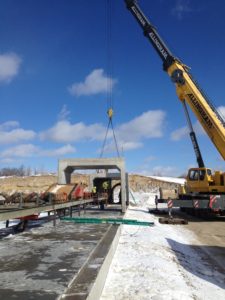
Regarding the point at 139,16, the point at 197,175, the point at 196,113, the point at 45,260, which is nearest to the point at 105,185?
the point at 197,175

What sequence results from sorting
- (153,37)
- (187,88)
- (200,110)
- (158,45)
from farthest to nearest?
(153,37) < (158,45) < (187,88) < (200,110)

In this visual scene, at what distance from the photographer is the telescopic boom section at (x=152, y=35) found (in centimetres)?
2233

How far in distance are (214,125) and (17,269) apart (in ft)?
50.8

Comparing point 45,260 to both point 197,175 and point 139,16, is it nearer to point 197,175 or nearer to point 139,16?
point 197,175

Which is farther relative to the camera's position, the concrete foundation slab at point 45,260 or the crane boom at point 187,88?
the crane boom at point 187,88

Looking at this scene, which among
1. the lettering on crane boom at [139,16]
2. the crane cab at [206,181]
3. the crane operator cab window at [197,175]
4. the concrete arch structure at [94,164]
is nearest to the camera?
the crane cab at [206,181]

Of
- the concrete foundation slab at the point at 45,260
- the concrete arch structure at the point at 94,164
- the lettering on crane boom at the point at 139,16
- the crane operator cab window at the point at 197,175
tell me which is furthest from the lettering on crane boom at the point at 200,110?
the concrete foundation slab at the point at 45,260

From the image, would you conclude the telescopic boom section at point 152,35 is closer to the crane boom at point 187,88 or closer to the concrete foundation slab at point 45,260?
the crane boom at point 187,88

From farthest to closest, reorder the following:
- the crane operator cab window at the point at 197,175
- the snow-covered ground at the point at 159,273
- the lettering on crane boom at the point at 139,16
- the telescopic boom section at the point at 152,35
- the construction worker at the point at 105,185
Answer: the construction worker at the point at 105,185 < the lettering on crane boom at the point at 139,16 < the telescopic boom section at the point at 152,35 < the crane operator cab window at the point at 197,175 < the snow-covered ground at the point at 159,273

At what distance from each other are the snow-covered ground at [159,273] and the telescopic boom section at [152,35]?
13.6m

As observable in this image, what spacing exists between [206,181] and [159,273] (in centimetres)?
1438

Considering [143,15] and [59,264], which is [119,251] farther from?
[143,15]

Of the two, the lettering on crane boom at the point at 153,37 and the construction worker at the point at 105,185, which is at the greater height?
the lettering on crane boom at the point at 153,37

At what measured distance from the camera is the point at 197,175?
21.5 meters
